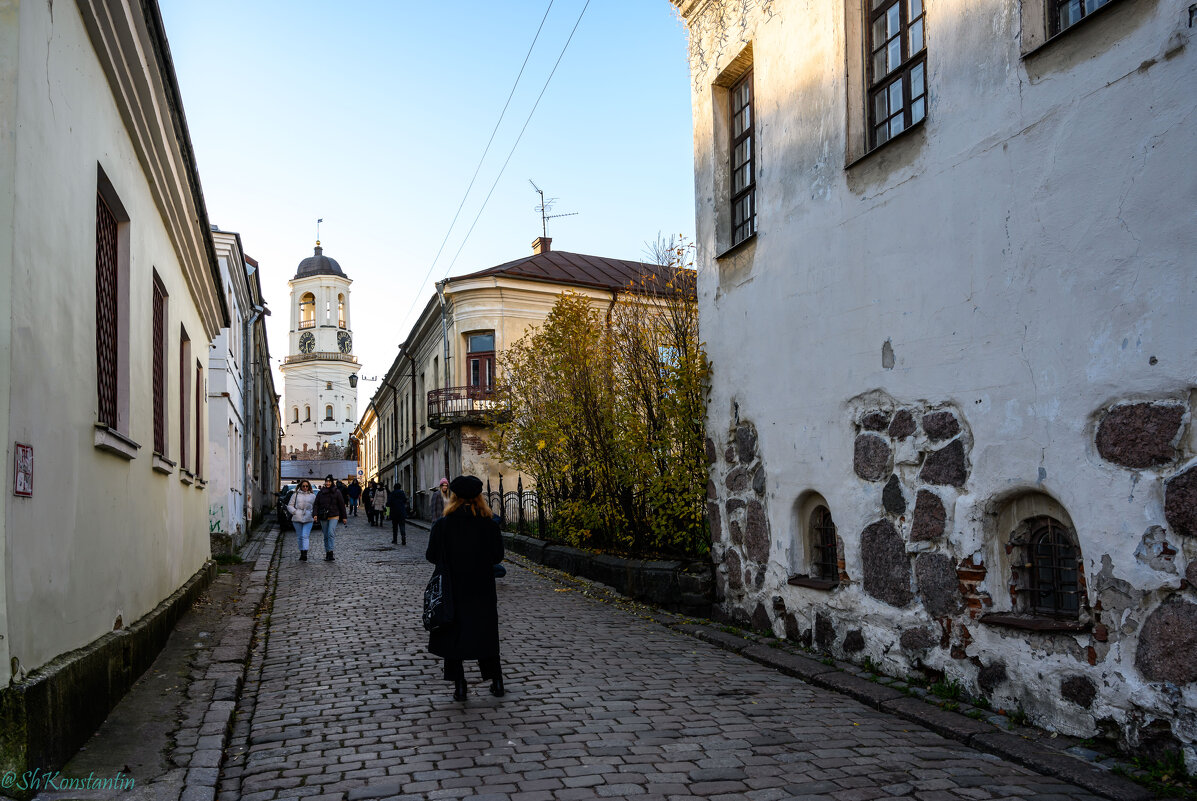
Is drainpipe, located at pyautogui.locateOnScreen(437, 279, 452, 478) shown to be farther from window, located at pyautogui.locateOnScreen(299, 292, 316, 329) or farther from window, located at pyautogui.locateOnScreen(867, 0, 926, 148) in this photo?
window, located at pyautogui.locateOnScreen(299, 292, 316, 329)

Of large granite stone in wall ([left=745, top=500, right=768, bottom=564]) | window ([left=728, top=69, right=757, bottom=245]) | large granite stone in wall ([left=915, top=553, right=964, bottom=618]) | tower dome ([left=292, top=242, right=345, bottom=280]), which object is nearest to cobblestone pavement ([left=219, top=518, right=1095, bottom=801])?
large granite stone in wall ([left=915, top=553, right=964, bottom=618])

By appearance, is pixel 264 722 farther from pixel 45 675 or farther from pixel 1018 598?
pixel 1018 598

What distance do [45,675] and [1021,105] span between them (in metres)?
6.01

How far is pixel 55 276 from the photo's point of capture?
5.00 meters

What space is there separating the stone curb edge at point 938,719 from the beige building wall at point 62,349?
486 centimetres

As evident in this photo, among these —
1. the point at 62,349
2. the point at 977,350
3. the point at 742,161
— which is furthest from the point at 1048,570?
the point at 62,349

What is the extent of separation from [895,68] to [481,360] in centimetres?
2661

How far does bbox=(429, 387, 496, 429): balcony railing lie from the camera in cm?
3228

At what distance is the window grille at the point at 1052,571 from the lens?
5.64 meters

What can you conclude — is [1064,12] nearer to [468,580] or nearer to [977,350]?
[977,350]

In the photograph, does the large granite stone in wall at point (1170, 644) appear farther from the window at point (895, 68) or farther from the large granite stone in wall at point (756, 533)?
the large granite stone in wall at point (756, 533)

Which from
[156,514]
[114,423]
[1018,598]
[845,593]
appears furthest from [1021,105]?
[156,514]

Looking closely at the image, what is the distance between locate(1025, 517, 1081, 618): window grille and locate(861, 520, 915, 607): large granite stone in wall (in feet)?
3.40

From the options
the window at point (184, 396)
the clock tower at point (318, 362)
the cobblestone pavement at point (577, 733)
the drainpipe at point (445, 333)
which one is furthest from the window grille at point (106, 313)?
the clock tower at point (318, 362)
